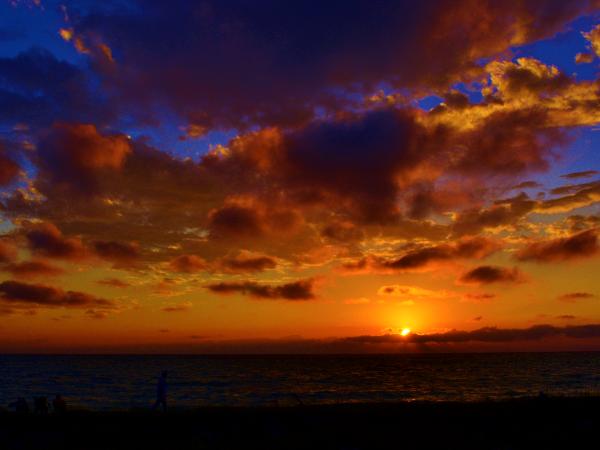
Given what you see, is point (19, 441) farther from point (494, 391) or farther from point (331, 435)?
point (494, 391)

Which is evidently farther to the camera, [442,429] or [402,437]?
[442,429]

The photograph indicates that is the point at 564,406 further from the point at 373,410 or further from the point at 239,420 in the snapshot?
the point at 239,420

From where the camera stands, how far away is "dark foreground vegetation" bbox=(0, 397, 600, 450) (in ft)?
70.5

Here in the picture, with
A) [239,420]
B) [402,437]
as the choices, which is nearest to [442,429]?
[402,437]

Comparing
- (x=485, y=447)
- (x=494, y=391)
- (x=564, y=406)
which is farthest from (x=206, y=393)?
(x=485, y=447)

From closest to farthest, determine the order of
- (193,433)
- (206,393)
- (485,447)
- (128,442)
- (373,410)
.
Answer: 1. (485,447)
2. (128,442)
3. (193,433)
4. (373,410)
5. (206,393)

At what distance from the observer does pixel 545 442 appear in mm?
21500

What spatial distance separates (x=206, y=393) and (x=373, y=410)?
115 ft

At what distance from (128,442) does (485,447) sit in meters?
14.6

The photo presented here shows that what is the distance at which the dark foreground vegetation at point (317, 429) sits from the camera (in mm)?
21484

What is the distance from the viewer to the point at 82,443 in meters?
22.1

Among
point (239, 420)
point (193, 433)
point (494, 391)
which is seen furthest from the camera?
point (494, 391)

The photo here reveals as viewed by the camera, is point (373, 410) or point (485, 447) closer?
point (485, 447)

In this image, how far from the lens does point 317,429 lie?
24.3 meters
